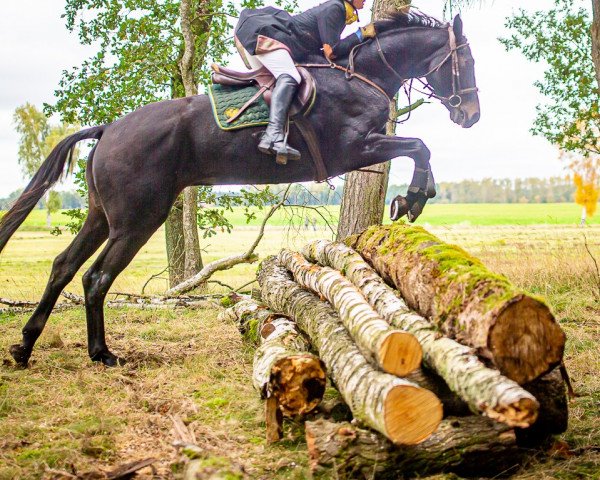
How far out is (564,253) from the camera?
33.1ft

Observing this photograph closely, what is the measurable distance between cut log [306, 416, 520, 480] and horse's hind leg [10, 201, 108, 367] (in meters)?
3.12

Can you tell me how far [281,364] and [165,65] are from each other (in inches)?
343

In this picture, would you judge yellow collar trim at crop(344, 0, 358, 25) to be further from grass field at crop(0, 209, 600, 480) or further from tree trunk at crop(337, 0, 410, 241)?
grass field at crop(0, 209, 600, 480)

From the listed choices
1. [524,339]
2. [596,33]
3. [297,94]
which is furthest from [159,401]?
[596,33]

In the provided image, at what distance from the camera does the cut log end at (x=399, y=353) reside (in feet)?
10.1

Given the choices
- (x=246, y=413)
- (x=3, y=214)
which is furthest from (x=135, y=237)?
(x=246, y=413)

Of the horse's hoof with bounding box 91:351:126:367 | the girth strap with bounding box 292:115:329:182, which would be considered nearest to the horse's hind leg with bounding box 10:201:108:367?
the horse's hoof with bounding box 91:351:126:367

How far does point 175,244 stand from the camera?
12.7 meters

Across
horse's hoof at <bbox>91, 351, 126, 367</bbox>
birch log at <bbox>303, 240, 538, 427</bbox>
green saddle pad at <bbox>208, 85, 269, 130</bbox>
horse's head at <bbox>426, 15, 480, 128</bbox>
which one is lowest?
horse's hoof at <bbox>91, 351, 126, 367</bbox>

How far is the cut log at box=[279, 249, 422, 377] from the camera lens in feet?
10.1

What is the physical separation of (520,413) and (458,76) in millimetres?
3593

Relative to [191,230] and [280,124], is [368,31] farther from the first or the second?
[191,230]

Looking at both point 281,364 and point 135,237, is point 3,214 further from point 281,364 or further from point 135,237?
point 281,364

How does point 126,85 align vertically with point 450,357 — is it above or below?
above
